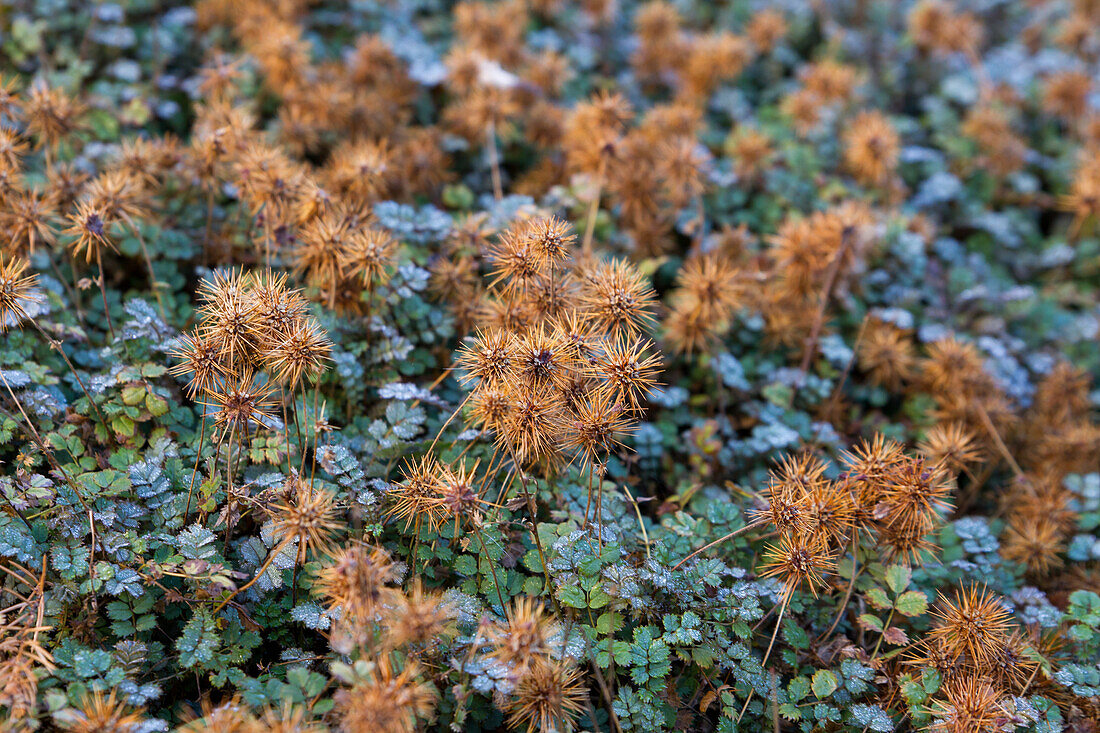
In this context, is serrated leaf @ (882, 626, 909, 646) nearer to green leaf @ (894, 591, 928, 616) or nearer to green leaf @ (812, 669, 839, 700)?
green leaf @ (894, 591, 928, 616)

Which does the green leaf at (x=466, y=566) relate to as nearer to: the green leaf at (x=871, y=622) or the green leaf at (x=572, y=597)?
the green leaf at (x=572, y=597)

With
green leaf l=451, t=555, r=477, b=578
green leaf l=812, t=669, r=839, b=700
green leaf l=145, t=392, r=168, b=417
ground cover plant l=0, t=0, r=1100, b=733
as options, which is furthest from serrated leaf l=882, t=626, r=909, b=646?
green leaf l=145, t=392, r=168, b=417

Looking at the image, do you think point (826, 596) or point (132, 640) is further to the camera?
point (826, 596)

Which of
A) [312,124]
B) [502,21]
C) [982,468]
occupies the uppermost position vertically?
[502,21]

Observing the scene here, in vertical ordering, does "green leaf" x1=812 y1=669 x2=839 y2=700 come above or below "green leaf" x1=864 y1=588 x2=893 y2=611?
below

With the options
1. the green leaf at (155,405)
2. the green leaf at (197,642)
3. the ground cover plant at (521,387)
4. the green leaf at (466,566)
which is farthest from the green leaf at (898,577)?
the green leaf at (155,405)

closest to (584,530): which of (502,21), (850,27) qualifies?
(502,21)

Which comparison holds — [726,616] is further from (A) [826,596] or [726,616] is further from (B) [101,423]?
(B) [101,423]

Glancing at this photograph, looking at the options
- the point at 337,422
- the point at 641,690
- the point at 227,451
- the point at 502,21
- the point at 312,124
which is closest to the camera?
the point at 641,690
